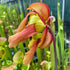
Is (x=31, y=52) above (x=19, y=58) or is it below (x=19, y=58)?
above

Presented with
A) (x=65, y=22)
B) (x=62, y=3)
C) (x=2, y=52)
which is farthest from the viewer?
(x=65, y=22)

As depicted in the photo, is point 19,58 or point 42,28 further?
point 19,58

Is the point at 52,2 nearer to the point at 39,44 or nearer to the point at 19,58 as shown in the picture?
the point at 19,58

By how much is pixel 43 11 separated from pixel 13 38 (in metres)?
0.09

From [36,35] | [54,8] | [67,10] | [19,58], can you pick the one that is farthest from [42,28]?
[54,8]

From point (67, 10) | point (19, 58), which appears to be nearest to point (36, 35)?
point (19, 58)

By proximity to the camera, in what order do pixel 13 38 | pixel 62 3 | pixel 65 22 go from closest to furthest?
pixel 13 38 < pixel 62 3 < pixel 65 22

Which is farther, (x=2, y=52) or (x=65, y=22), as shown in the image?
(x=65, y=22)

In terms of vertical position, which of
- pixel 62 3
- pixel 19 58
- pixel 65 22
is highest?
pixel 62 3

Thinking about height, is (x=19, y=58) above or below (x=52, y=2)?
below

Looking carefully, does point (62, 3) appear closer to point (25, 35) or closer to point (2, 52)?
point (2, 52)

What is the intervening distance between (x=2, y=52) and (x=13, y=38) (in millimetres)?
276

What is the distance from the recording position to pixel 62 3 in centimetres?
126

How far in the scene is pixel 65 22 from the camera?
136cm
